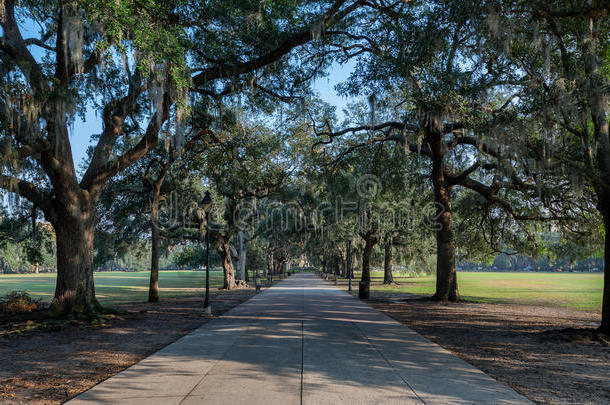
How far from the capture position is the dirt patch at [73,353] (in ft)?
19.1

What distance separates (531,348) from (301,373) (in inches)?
225

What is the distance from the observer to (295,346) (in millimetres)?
8422

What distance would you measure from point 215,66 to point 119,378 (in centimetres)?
969

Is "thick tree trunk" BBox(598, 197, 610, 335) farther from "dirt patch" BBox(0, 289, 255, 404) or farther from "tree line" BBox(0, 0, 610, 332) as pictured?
"dirt patch" BBox(0, 289, 255, 404)

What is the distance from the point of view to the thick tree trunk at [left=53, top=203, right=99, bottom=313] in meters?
12.6

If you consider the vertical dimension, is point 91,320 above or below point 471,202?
below

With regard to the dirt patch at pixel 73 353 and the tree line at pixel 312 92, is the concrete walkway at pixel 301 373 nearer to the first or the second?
the dirt patch at pixel 73 353

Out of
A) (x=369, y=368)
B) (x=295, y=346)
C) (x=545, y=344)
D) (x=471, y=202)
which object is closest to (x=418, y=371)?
(x=369, y=368)

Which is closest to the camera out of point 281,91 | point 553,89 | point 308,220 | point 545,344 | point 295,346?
point 295,346

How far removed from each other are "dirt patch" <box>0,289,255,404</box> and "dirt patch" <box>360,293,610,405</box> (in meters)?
6.47

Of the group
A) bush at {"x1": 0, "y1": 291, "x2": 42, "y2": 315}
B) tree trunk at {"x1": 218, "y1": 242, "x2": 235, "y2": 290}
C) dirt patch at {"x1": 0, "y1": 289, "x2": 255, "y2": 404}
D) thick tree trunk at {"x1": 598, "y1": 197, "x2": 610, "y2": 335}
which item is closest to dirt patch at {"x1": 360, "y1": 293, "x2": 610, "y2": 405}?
thick tree trunk at {"x1": 598, "y1": 197, "x2": 610, "y2": 335}

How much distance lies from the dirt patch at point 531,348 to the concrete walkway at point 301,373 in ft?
1.94

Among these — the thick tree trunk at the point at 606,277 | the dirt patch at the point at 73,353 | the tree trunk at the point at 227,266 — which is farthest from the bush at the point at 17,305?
the thick tree trunk at the point at 606,277

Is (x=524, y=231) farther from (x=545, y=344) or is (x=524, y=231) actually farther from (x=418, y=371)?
(x=418, y=371)
